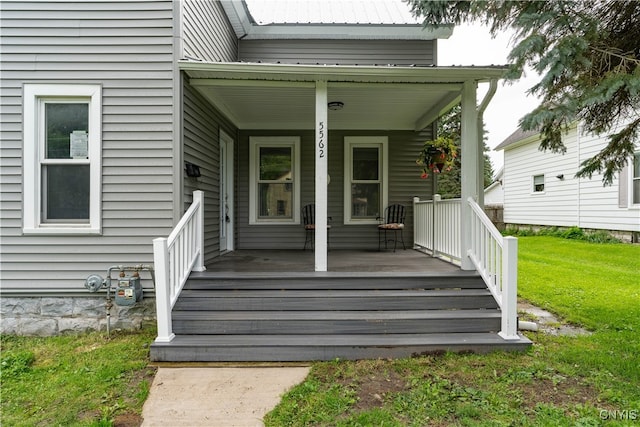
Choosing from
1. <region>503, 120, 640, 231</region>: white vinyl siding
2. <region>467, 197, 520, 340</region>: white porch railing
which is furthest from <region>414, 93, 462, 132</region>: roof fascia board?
<region>503, 120, 640, 231</region>: white vinyl siding

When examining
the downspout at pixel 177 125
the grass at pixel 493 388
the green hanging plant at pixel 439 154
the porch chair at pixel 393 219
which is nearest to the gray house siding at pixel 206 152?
the downspout at pixel 177 125

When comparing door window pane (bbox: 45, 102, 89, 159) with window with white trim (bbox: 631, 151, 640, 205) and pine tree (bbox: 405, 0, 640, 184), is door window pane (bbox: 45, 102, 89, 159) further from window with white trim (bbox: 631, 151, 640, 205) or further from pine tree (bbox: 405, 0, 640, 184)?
window with white trim (bbox: 631, 151, 640, 205)

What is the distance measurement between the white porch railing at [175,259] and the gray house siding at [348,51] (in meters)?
3.88

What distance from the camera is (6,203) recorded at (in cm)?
384

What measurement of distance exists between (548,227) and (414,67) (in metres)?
10.0

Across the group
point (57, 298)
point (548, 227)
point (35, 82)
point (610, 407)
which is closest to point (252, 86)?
point (35, 82)

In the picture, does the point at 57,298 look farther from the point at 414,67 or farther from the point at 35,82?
the point at 414,67

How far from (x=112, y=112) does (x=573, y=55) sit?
4487 millimetres

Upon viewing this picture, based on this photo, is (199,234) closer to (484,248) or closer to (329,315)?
(329,315)

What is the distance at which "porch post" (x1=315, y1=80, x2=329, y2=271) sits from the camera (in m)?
3.93

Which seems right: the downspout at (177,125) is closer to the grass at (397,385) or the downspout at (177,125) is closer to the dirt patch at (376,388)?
the grass at (397,385)

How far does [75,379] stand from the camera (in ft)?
9.48

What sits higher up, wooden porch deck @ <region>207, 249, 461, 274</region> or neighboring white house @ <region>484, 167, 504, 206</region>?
neighboring white house @ <region>484, 167, 504, 206</region>

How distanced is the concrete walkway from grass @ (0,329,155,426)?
139 mm
